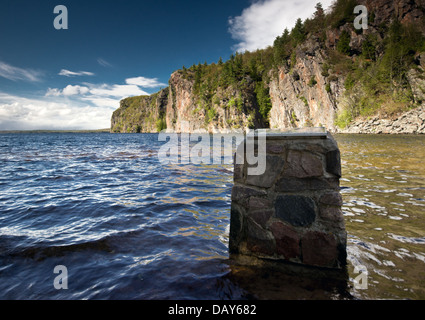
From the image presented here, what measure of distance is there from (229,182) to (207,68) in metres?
110

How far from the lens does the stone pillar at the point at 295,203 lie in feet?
8.46

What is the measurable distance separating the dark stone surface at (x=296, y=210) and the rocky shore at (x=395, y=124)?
4414 centimetres

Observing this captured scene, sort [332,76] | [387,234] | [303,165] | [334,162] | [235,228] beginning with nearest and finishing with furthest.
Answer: [334,162], [303,165], [235,228], [387,234], [332,76]

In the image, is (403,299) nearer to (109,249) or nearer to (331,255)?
(331,255)

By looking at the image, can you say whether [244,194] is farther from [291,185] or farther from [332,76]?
[332,76]

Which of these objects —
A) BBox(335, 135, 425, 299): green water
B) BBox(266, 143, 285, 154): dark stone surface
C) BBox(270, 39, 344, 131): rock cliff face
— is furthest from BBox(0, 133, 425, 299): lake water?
BBox(270, 39, 344, 131): rock cliff face

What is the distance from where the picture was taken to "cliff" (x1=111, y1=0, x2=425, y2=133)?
4247 centimetres

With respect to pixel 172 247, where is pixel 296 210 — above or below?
above

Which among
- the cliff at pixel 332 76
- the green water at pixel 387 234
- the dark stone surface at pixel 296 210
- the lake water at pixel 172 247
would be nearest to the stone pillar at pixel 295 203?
the dark stone surface at pixel 296 210

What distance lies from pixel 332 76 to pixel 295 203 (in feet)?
193

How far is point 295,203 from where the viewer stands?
8.91ft

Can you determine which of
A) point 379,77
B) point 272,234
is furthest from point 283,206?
point 379,77

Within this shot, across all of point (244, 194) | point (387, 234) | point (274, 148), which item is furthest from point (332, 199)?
point (387, 234)

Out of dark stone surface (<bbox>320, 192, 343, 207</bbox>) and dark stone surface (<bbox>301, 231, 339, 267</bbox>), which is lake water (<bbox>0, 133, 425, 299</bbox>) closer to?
dark stone surface (<bbox>301, 231, 339, 267</bbox>)
